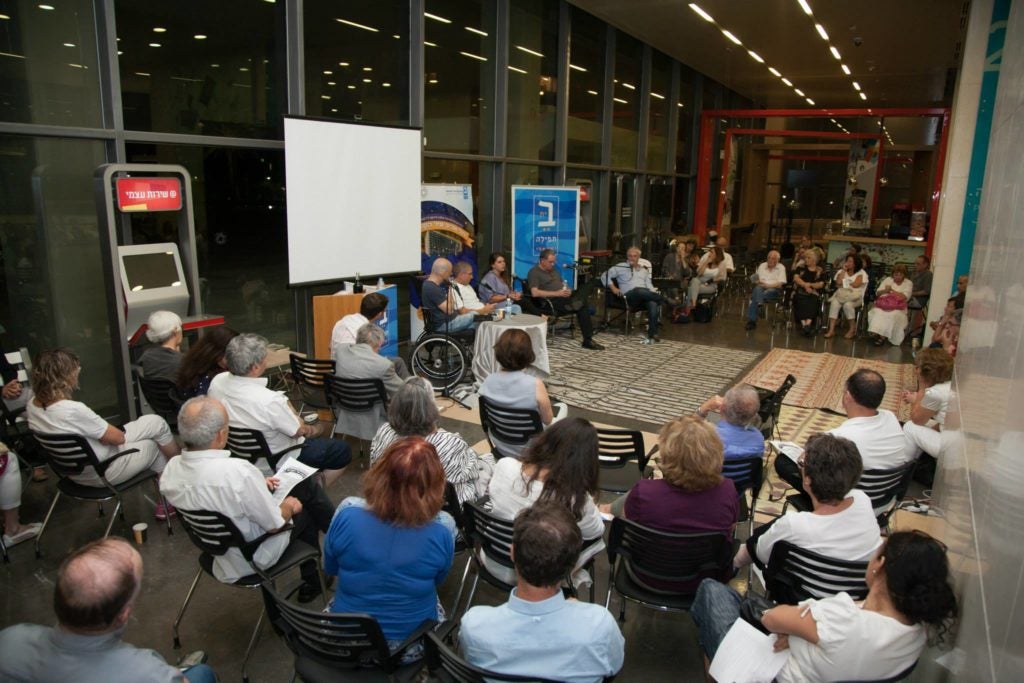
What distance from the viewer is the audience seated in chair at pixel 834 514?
268cm

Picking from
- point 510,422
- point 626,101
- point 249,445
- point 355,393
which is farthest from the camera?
point 626,101

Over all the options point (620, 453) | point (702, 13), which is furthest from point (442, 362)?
point (702, 13)

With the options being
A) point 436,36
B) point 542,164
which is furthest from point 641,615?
point 542,164

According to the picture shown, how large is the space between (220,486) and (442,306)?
4471 mm

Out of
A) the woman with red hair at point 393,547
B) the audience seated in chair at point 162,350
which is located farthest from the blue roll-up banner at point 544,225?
the woman with red hair at point 393,547

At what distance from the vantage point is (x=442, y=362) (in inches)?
282

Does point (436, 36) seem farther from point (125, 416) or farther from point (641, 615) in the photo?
point (641, 615)

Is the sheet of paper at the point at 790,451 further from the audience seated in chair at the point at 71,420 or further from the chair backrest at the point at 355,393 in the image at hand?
the audience seated in chair at the point at 71,420

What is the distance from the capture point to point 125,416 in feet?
17.8

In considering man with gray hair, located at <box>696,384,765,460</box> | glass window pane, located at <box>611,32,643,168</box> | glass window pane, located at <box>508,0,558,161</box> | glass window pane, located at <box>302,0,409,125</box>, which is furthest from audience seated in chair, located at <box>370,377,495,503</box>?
glass window pane, located at <box>611,32,643,168</box>

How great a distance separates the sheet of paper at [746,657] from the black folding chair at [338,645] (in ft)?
3.20

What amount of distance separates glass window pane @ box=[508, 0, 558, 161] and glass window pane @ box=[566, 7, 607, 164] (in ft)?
1.78

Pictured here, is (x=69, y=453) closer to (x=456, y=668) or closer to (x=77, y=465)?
(x=77, y=465)

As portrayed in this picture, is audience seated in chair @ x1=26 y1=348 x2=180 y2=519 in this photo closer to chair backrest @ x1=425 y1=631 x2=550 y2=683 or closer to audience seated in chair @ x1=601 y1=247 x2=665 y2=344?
chair backrest @ x1=425 y1=631 x2=550 y2=683
